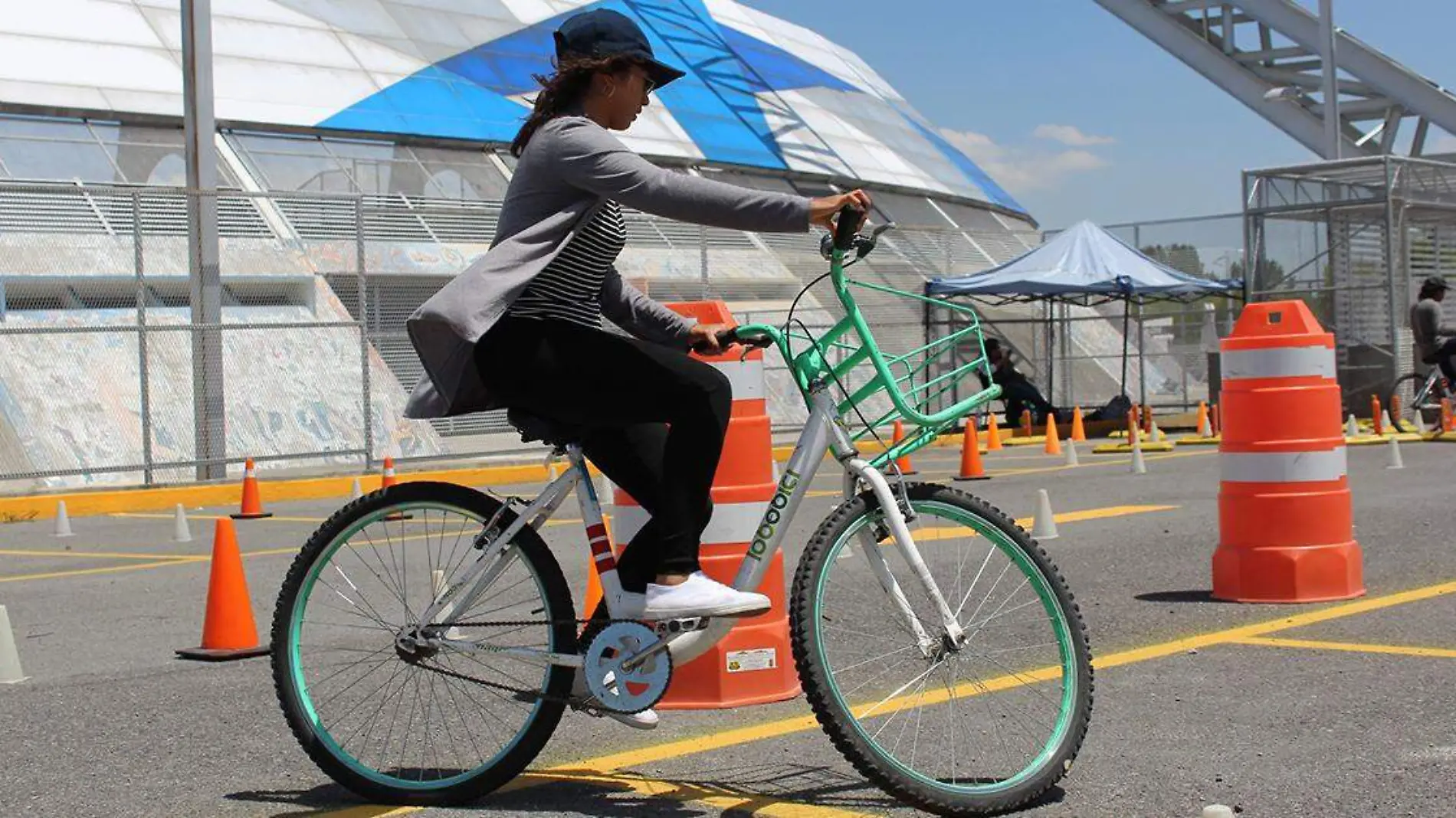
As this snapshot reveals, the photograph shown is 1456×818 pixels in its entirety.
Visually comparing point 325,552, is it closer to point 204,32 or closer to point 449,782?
point 449,782

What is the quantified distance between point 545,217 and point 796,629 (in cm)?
122

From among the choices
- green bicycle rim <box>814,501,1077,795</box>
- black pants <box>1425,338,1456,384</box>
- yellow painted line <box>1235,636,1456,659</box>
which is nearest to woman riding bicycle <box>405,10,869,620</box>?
green bicycle rim <box>814,501,1077,795</box>

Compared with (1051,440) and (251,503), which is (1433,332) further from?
(251,503)

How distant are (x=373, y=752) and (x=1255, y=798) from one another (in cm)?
224

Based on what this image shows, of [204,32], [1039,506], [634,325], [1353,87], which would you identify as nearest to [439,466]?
[204,32]

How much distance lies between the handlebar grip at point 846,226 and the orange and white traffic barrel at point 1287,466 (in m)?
4.28

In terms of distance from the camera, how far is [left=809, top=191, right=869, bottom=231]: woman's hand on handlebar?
424cm

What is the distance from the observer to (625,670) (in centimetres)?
454

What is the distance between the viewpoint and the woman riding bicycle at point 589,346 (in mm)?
4488

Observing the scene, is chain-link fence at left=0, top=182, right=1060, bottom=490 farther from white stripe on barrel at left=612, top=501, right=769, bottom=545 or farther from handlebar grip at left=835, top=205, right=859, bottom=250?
handlebar grip at left=835, top=205, right=859, bottom=250

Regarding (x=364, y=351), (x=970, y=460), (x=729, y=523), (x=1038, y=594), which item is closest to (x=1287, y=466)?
(x=729, y=523)

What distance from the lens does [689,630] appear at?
4535 mm

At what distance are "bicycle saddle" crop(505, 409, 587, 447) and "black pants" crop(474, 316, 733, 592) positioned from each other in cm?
2

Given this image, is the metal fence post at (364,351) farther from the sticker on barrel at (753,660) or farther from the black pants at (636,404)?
the black pants at (636,404)
